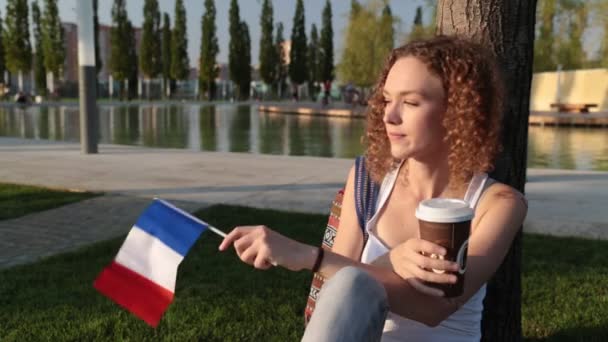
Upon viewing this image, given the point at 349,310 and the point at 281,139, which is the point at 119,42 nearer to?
the point at 281,139

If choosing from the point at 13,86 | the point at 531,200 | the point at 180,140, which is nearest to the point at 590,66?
the point at 180,140

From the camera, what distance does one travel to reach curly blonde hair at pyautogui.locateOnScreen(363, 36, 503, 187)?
176 cm

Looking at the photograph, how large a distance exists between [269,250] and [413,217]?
544 millimetres

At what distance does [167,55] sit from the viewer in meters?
55.2

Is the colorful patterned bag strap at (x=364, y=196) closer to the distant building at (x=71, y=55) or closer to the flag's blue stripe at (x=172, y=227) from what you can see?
the flag's blue stripe at (x=172, y=227)

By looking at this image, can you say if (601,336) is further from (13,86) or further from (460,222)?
(13,86)

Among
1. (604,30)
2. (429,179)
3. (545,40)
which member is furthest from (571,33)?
(429,179)

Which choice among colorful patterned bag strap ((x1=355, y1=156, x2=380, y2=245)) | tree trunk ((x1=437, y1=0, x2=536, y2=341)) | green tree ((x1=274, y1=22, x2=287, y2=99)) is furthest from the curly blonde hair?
green tree ((x1=274, y1=22, x2=287, y2=99))

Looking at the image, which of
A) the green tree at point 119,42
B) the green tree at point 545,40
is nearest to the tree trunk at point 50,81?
the green tree at point 119,42

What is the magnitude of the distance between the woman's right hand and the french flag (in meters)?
0.63

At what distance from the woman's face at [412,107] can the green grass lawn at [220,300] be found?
1694 millimetres

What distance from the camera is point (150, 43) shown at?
53.1 m

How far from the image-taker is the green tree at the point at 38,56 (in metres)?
49.8

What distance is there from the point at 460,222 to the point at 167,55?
5626cm
